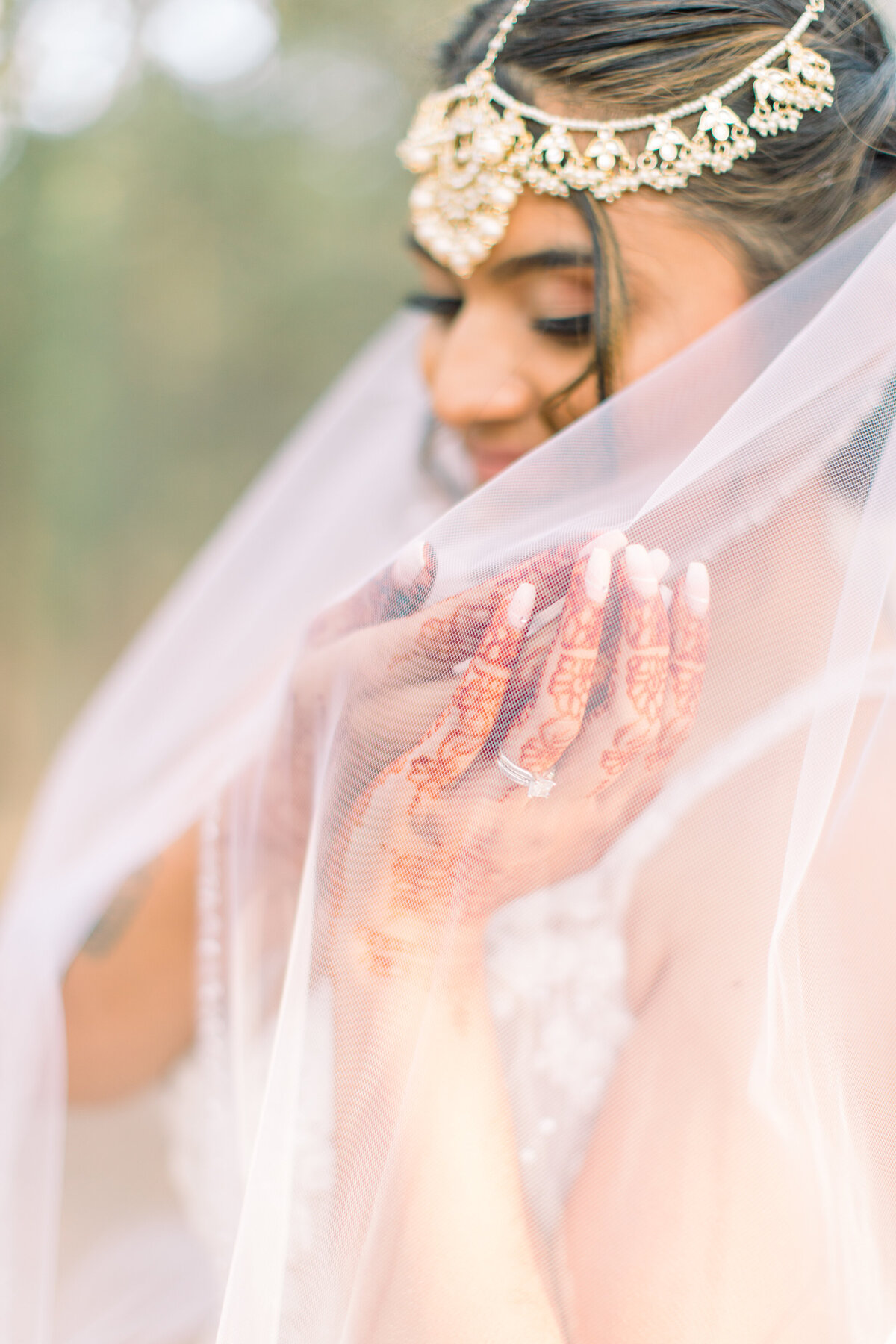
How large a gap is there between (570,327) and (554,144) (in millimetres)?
134

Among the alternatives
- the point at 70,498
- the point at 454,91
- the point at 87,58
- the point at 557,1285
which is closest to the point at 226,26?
the point at 87,58

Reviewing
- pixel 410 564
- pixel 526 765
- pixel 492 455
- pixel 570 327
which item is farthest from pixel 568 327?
pixel 526 765

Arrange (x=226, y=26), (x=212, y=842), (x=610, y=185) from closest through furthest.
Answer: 1. (x=610, y=185)
2. (x=212, y=842)
3. (x=226, y=26)

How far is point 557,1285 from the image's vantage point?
22.7 inches

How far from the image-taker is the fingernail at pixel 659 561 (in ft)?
1.67

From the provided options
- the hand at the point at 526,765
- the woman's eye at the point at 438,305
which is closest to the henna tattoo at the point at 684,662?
the hand at the point at 526,765

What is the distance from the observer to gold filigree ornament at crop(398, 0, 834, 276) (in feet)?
2.16

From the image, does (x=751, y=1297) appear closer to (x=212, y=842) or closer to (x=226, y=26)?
(x=212, y=842)

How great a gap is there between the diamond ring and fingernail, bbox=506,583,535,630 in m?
0.08

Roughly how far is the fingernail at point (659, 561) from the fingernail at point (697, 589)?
0.02 metres

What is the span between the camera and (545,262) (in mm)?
708

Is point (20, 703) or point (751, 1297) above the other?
point (20, 703)

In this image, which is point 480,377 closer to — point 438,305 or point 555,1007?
point 438,305

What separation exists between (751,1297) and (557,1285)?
120mm
